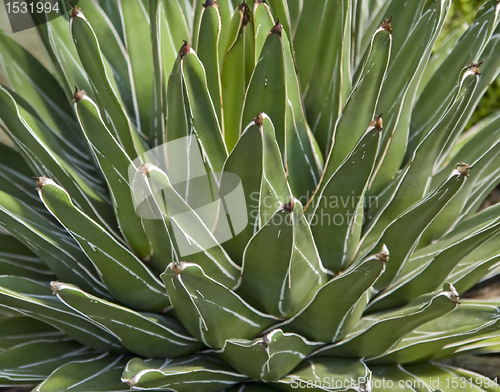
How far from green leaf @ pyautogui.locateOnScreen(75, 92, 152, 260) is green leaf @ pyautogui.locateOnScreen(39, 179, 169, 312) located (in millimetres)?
53

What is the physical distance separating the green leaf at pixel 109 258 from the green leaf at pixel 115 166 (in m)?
0.05

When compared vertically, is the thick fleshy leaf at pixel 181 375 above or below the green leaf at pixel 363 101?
below

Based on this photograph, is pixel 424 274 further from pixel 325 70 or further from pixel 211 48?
pixel 211 48

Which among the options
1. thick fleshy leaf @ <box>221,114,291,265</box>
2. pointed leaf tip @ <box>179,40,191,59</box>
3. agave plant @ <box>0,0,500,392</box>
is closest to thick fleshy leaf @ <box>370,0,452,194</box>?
agave plant @ <box>0,0,500,392</box>

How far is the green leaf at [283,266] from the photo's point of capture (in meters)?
0.66

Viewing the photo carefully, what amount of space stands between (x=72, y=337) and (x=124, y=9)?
2.15 feet

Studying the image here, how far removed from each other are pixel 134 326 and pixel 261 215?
0.90 ft

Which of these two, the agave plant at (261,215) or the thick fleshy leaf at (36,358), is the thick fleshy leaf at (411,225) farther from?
the thick fleshy leaf at (36,358)

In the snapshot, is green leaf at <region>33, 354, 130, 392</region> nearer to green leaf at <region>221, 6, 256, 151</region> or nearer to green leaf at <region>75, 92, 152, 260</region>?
green leaf at <region>75, 92, 152, 260</region>

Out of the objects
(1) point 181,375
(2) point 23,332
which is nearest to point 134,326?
(1) point 181,375

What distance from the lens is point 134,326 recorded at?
2.52ft

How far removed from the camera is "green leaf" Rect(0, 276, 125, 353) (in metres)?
0.78

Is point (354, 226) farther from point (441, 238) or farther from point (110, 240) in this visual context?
point (110, 240)

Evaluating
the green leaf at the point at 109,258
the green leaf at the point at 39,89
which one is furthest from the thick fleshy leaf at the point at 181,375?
the green leaf at the point at 39,89
